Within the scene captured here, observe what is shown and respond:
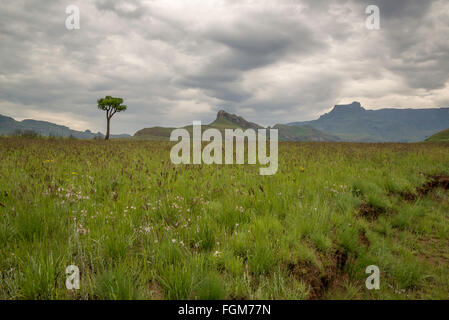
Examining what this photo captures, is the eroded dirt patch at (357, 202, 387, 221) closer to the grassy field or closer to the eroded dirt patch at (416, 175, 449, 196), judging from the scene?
the grassy field

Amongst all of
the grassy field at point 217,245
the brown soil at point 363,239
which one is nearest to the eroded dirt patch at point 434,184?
the grassy field at point 217,245

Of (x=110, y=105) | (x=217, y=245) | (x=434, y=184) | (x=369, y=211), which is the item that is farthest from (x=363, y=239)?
(x=110, y=105)

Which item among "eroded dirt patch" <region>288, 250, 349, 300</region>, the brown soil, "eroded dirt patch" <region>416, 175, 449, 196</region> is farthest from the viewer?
"eroded dirt patch" <region>416, 175, 449, 196</region>

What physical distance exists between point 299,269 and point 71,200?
11.7ft

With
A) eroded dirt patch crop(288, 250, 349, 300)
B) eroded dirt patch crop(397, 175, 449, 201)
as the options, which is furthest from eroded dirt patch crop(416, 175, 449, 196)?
eroded dirt patch crop(288, 250, 349, 300)

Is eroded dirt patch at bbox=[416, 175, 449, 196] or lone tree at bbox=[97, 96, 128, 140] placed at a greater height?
lone tree at bbox=[97, 96, 128, 140]

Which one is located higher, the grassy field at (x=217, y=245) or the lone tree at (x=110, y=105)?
the lone tree at (x=110, y=105)

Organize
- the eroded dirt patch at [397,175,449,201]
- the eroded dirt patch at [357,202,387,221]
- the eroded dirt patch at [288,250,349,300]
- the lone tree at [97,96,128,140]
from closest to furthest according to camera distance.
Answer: the eroded dirt patch at [288,250,349,300], the eroded dirt patch at [357,202,387,221], the eroded dirt patch at [397,175,449,201], the lone tree at [97,96,128,140]

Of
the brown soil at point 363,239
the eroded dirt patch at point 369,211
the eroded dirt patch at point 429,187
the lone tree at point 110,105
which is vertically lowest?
the brown soil at point 363,239

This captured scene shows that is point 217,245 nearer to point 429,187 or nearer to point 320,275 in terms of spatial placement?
point 320,275

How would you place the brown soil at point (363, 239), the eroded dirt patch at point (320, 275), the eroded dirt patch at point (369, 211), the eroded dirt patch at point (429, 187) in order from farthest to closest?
1. the eroded dirt patch at point (429, 187)
2. the eroded dirt patch at point (369, 211)
3. the brown soil at point (363, 239)
4. the eroded dirt patch at point (320, 275)

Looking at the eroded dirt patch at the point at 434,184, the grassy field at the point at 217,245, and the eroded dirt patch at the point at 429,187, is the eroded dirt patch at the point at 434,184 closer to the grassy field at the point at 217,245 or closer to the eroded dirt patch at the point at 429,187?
the eroded dirt patch at the point at 429,187

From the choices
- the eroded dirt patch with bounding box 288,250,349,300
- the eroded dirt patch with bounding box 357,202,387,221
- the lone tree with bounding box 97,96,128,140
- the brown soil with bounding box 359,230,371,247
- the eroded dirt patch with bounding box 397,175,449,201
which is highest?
the lone tree with bounding box 97,96,128,140
